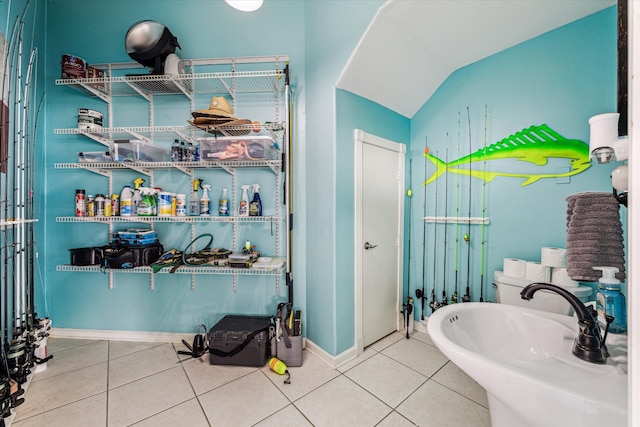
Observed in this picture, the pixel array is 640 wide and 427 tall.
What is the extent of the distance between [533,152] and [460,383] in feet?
5.85

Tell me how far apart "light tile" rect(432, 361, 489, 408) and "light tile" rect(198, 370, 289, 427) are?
1.13m

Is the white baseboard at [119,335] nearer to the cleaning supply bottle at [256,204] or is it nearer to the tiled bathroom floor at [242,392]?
the tiled bathroom floor at [242,392]

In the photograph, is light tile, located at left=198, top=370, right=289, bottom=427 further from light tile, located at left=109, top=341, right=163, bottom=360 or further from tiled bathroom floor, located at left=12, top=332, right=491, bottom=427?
light tile, located at left=109, top=341, right=163, bottom=360

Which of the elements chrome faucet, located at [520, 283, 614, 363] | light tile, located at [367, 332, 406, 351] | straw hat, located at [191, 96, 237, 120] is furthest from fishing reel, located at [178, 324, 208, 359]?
chrome faucet, located at [520, 283, 614, 363]

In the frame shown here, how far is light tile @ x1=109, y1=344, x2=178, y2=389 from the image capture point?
1750 mm

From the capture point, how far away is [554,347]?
97 cm

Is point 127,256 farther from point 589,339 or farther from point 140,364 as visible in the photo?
point 589,339

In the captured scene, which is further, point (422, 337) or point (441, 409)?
point (422, 337)

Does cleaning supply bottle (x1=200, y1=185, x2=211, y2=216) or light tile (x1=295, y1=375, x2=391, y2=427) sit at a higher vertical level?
cleaning supply bottle (x1=200, y1=185, x2=211, y2=216)

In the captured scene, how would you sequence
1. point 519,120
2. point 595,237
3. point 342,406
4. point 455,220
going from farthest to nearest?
point 455,220 → point 519,120 → point 342,406 → point 595,237

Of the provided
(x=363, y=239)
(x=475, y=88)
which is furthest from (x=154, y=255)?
(x=475, y=88)

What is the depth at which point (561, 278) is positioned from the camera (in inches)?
61.9

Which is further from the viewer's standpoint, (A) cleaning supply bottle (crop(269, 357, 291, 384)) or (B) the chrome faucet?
(A) cleaning supply bottle (crop(269, 357, 291, 384))

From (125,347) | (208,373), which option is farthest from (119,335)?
(208,373)
